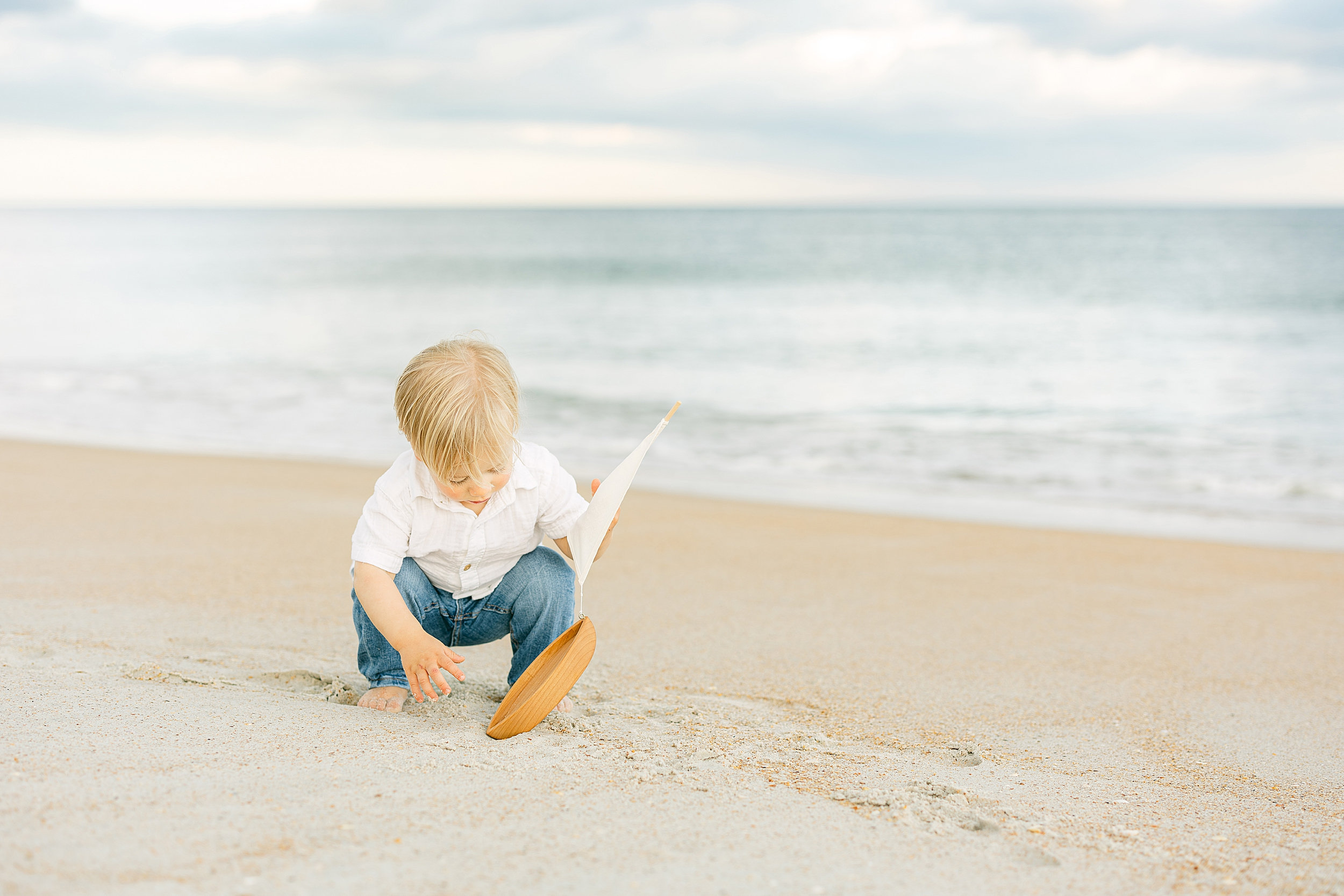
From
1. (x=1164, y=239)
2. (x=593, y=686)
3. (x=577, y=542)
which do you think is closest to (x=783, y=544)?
(x=593, y=686)

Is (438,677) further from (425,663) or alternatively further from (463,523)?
(463,523)

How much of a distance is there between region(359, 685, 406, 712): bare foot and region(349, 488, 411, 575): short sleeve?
32 cm

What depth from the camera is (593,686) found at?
9.32 ft

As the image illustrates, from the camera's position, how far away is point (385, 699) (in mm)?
2412

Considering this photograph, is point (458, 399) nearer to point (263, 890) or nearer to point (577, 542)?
point (577, 542)

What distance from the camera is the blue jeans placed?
2484 mm

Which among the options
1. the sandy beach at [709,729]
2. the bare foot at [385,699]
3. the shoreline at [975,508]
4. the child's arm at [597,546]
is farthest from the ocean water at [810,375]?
→ the bare foot at [385,699]

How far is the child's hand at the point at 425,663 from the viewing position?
2.18 m

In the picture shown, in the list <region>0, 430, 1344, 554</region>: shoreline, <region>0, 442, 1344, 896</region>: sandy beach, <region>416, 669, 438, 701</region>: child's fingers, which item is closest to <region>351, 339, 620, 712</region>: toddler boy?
<region>416, 669, 438, 701</region>: child's fingers

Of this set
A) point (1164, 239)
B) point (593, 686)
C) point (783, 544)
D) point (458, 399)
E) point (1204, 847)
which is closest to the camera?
point (1204, 847)

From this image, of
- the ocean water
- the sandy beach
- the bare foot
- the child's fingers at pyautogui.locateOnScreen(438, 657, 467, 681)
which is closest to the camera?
the sandy beach

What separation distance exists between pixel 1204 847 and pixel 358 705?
6.01 feet

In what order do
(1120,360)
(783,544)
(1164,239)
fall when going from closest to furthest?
(783,544) < (1120,360) < (1164,239)

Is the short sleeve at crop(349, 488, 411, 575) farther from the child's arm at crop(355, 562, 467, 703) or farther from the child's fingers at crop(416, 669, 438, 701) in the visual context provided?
the child's fingers at crop(416, 669, 438, 701)
